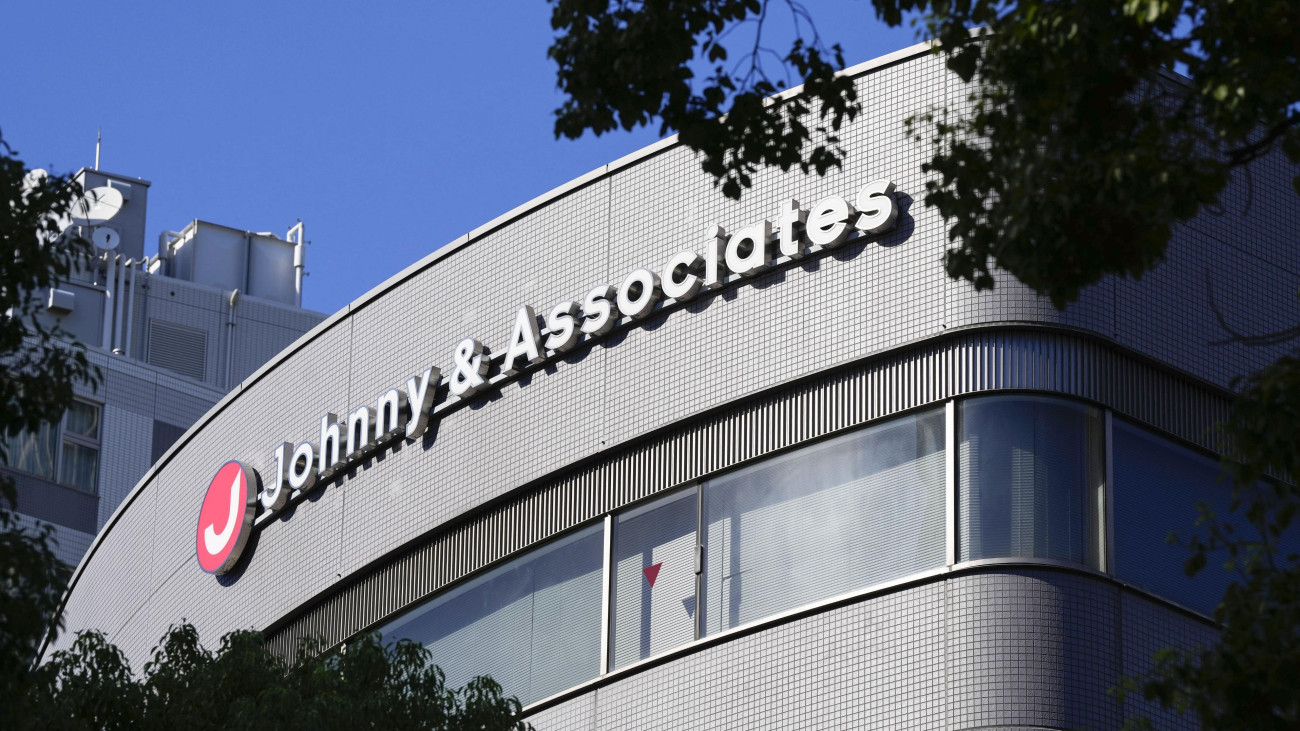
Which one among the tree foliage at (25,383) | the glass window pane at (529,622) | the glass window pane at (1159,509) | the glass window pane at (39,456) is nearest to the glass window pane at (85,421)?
the glass window pane at (39,456)

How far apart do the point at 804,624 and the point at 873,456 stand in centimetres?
166

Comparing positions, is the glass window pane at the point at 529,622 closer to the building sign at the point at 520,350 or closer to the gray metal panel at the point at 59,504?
the building sign at the point at 520,350

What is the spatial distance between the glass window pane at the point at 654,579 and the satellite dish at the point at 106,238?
122ft

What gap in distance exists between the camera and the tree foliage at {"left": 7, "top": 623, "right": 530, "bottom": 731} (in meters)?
17.1

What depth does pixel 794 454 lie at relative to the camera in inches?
805

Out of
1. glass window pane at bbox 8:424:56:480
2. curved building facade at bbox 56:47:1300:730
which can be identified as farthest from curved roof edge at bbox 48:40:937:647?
glass window pane at bbox 8:424:56:480

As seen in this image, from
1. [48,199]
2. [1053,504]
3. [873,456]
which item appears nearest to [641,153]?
[873,456]

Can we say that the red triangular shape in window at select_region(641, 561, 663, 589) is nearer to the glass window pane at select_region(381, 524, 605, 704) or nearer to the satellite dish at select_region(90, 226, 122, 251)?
the glass window pane at select_region(381, 524, 605, 704)

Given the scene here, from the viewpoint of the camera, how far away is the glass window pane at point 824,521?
19.4m

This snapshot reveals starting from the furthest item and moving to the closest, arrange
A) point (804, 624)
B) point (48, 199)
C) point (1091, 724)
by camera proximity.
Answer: point (804, 624) < point (1091, 724) < point (48, 199)

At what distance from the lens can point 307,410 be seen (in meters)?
26.7

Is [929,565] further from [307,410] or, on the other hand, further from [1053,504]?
[307,410]

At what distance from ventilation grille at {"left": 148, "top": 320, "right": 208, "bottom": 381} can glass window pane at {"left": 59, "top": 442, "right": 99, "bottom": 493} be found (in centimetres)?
655

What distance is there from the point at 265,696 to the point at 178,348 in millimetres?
40932
